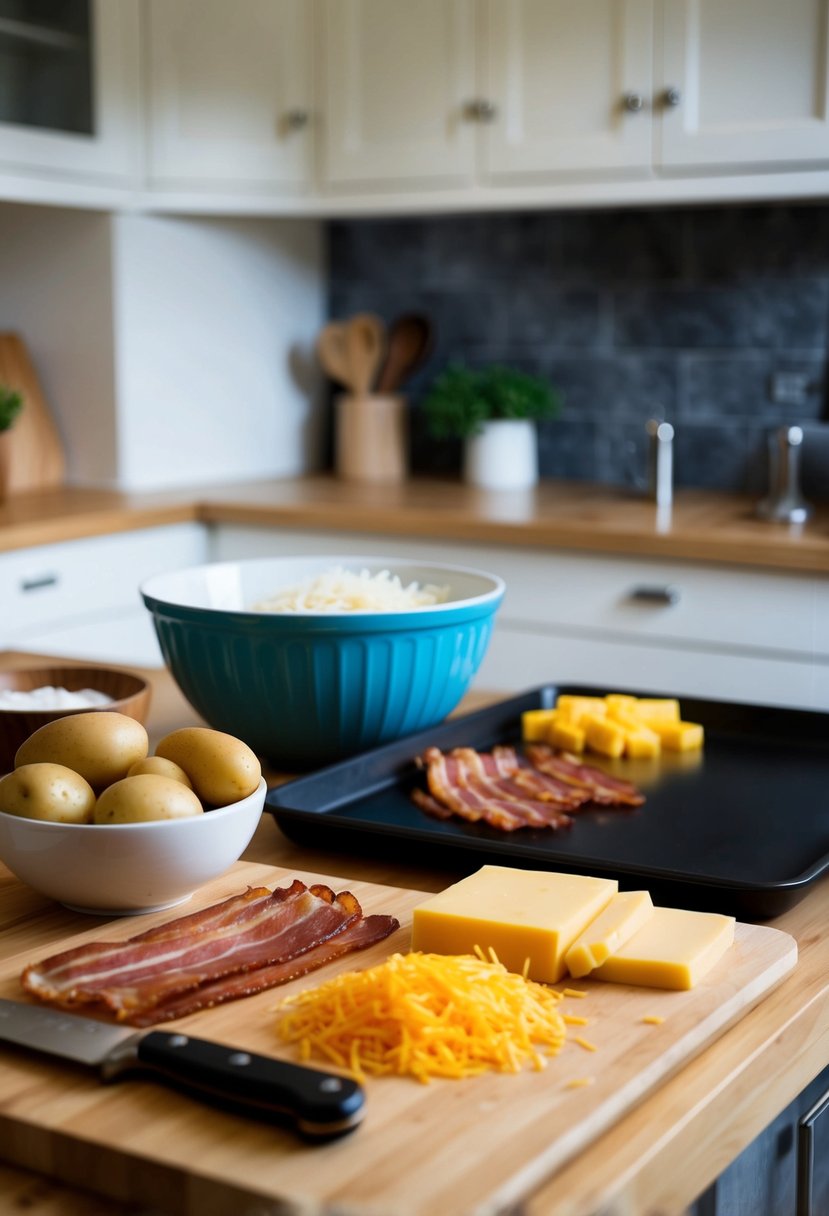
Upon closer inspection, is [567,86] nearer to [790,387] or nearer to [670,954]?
[790,387]

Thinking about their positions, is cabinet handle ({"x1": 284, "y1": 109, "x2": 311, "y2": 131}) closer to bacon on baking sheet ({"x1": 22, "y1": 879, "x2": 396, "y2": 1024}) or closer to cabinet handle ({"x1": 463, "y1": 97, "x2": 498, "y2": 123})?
cabinet handle ({"x1": 463, "y1": 97, "x2": 498, "y2": 123})


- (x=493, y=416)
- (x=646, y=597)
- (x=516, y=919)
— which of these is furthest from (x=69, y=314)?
(x=516, y=919)

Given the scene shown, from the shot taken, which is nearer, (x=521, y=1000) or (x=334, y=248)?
(x=521, y=1000)

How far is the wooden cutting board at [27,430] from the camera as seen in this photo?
3305 mm

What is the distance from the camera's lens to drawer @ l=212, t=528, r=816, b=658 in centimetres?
264

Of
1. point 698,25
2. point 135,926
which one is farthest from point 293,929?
point 698,25

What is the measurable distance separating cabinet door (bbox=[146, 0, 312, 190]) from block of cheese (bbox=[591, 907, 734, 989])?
264 centimetres

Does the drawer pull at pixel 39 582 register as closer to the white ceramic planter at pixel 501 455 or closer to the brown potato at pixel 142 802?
the white ceramic planter at pixel 501 455

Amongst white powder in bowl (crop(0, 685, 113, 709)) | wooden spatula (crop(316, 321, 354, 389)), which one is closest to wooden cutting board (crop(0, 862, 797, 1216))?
white powder in bowl (crop(0, 685, 113, 709))

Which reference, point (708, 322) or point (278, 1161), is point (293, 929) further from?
point (708, 322)

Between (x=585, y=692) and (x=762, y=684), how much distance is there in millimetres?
1143

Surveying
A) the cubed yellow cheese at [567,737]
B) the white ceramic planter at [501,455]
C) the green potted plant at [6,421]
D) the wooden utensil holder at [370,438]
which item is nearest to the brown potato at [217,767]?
the cubed yellow cheese at [567,737]

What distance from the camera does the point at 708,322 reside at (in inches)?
133

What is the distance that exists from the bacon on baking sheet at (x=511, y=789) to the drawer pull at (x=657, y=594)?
55.5 inches
